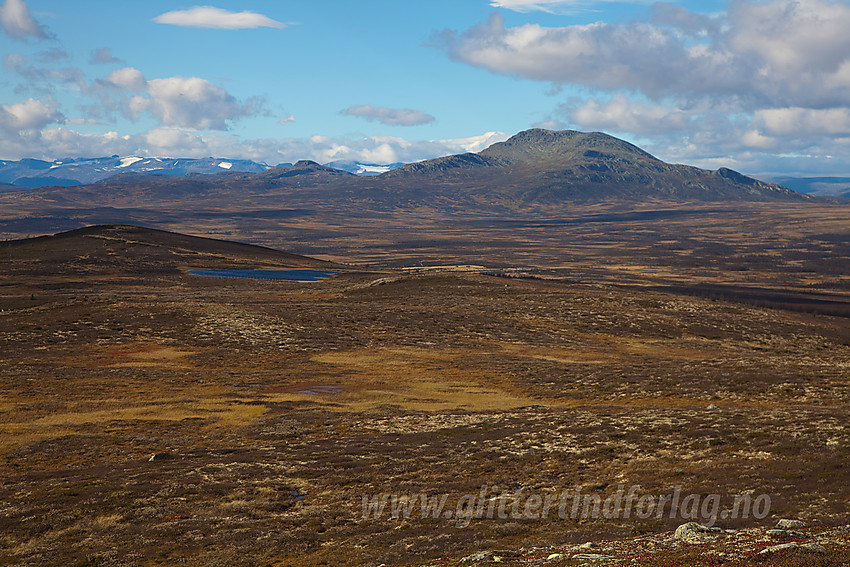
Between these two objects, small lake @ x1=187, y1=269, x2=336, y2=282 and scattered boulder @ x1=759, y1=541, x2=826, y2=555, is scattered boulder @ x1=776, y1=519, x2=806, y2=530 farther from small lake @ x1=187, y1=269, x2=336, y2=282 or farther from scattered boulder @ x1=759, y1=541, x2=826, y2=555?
small lake @ x1=187, y1=269, x2=336, y2=282

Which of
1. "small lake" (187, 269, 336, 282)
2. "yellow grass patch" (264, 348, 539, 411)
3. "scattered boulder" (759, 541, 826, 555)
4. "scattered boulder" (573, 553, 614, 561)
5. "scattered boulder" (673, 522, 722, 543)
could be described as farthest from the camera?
"small lake" (187, 269, 336, 282)

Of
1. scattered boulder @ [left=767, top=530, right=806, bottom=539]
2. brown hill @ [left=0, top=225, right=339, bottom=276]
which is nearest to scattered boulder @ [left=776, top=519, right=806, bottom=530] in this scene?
scattered boulder @ [left=767, top=530, right=806, bottom=539]

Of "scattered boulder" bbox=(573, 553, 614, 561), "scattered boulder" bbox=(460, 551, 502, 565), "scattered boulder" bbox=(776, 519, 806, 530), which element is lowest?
"scattered boulder" bbox=(460, 551, 502, 565)

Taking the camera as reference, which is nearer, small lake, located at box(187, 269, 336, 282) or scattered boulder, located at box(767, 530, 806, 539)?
scattered boulder, located at box(767, 530, 806, 539)

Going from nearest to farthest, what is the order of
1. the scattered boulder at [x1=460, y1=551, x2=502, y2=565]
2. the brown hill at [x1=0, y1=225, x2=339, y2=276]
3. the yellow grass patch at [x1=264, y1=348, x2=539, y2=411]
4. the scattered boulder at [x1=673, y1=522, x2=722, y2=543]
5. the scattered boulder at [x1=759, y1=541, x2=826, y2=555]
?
the scattered boulder at [x1=759, y1=541, x2=826, y2=555]
the scattered boulder at [x1=460, y1=551, x2=502, y2=565]
the scattered boulder at [x1=673, y1=522, x2=722, y2=543]
the yellow grass patch at [x1=264, y1=348, x2=539, y2=411]
the brown hill at [x1=0, y1=225, x2=339, y2=276]

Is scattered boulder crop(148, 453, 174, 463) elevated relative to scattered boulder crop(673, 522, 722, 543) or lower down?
lower down
